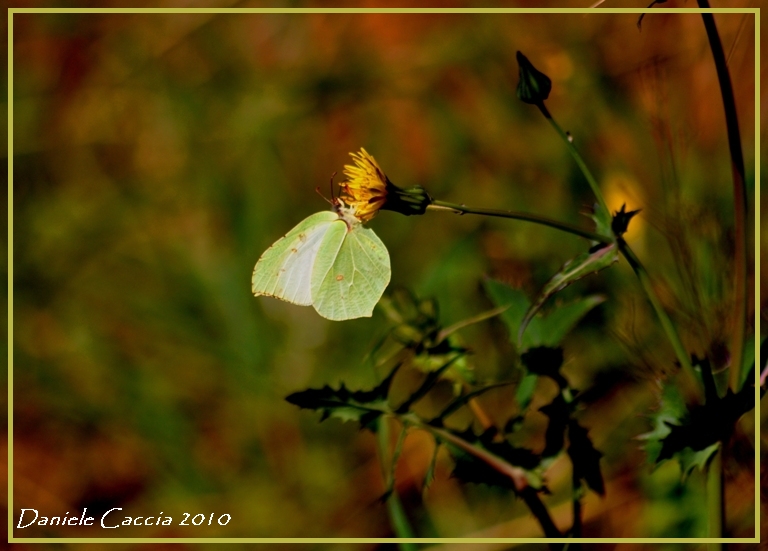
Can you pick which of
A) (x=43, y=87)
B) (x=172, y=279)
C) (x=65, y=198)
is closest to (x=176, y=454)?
(x=172, y=279)

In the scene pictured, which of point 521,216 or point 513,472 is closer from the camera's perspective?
point 521,216

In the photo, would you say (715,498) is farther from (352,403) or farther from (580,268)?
(352,403)

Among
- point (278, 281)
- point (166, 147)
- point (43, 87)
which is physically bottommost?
point (278, 281)

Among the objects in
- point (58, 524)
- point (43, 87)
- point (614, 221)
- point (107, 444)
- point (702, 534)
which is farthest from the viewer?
point (43, 87)

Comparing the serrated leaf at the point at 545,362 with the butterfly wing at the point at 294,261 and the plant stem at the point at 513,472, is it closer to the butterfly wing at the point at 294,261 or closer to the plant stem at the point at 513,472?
the plant stem at the point at 513,472

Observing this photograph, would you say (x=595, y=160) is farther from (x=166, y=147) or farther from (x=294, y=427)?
(x=166, y=147)

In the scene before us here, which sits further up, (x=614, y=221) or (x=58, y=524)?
(x=614, y=221)

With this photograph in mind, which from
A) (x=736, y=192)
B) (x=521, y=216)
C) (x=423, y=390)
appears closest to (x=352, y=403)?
(x=423, y=390)
